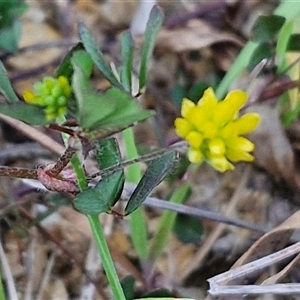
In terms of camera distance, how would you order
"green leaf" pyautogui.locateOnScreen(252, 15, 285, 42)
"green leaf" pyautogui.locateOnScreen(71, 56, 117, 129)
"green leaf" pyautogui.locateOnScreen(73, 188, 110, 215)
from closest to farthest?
1. "green leaf" pyautogui.locateOnScreen(71, 56, 117, 129)
2. "green leaf" pyautogui.locateOnScreen(73, 188, 110, 215)
3. "green leaf" pyautogui.locateOnScreen(252, 15, 285, 42)

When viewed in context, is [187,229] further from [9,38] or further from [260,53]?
[9,38]

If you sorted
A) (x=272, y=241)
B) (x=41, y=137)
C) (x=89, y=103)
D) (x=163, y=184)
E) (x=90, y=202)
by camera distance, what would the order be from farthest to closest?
(x=163, y=184) → (x=41, y=137) → (x=272, y=241) → (x=90, y=202) → (x=89, y=103)

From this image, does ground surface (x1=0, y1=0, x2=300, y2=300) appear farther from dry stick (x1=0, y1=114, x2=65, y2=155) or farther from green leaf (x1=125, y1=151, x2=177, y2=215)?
green leaf (x1=125, y1=151, x2=177, y2=215)

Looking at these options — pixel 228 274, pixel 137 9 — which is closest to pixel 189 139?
pixel 228 274

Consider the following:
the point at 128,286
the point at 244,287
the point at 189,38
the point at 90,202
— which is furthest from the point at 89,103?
the point at 189,38

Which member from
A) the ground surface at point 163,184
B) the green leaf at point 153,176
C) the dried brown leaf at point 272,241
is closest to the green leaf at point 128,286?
the ground surface at point 163,184

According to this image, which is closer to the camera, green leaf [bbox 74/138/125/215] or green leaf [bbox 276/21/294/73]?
green leaf [bbox 74/138/125/215]

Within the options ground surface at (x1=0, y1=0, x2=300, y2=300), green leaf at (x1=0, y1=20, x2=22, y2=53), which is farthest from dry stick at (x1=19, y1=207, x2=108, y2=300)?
green leaf at (x1=0, y1=20, x2=22, y2=53)
